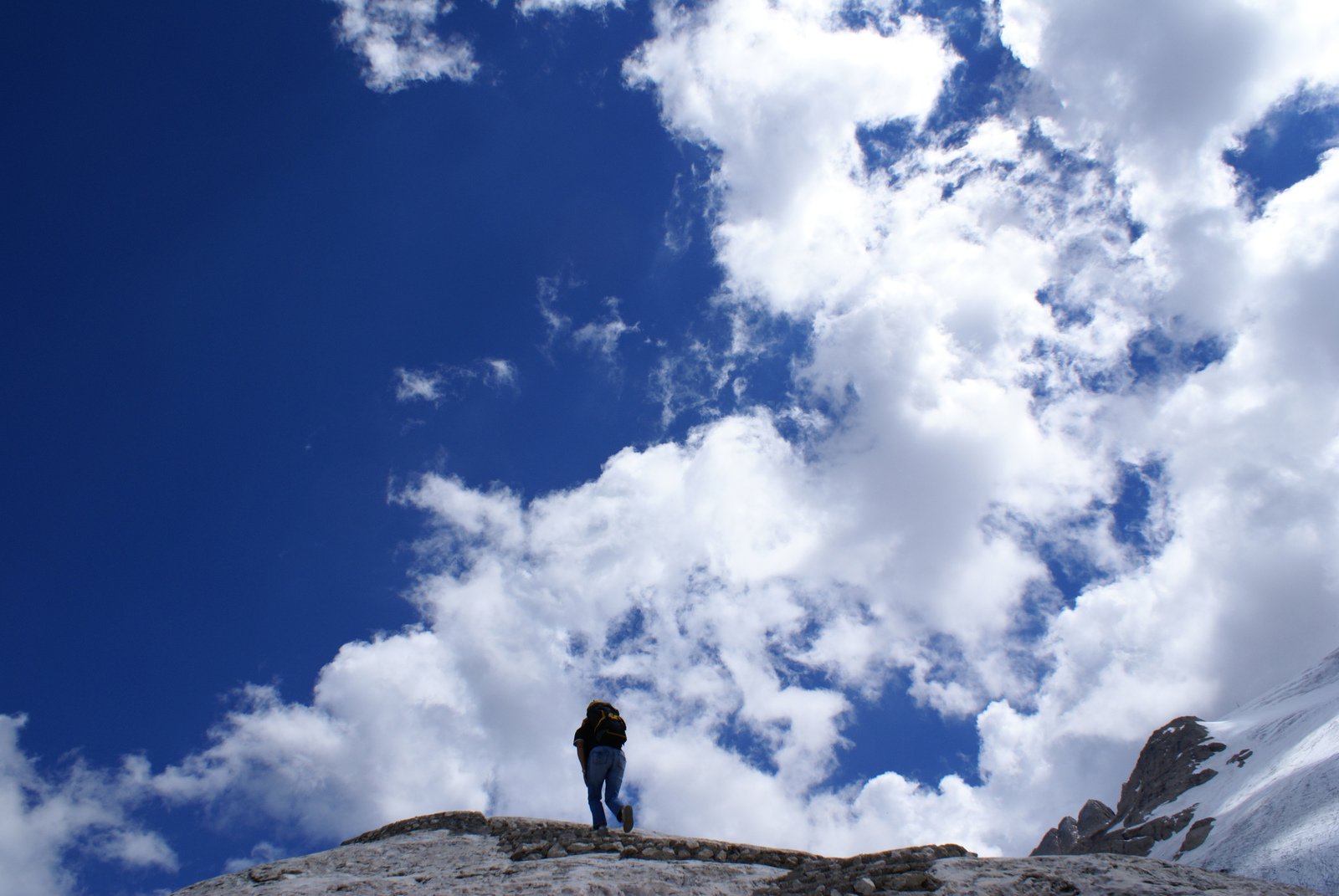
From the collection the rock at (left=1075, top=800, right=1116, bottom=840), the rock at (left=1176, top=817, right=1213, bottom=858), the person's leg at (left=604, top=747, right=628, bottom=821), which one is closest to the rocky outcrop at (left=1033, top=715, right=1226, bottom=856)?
the rock at (left=1075, top=800, right=1116, bottom=840)

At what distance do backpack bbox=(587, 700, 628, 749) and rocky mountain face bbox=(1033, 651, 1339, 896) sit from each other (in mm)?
31305

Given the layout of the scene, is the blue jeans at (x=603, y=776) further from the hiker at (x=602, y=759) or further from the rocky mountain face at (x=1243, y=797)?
the rocky mountain face at (x=1243, y=797)

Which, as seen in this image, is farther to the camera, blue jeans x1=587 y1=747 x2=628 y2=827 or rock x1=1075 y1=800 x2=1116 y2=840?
rock x1=1075 y1=800 x2=1116 y2=840

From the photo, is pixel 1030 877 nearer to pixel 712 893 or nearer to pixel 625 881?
pixel 712 893

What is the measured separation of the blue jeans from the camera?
1755 centimetres

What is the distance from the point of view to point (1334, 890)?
54.5m

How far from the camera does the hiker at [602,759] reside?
17.5 metres

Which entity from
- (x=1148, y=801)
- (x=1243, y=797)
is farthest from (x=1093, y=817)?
(x=1243, y=797)

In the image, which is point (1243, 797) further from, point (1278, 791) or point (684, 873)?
point (684, 873)

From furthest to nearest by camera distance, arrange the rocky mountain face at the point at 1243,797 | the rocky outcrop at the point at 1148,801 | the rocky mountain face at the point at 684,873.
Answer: the rocky outcrop at the point at 1148,801 → the rocky mountain face at the point at 1243,797 → the rocky mountain face at the point at 684,873

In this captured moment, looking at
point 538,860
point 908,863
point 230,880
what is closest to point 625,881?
point 538,860

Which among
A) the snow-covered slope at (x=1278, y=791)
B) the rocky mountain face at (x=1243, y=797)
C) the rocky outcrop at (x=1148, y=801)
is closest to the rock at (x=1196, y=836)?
the rocky mountain face at (x=1243, y=797)

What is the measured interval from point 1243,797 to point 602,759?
126727 millimetres

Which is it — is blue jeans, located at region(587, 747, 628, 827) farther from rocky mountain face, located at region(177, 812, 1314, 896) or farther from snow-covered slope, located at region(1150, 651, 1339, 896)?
snow-covered slope, located at region(1150, 651, 1339, 896)
